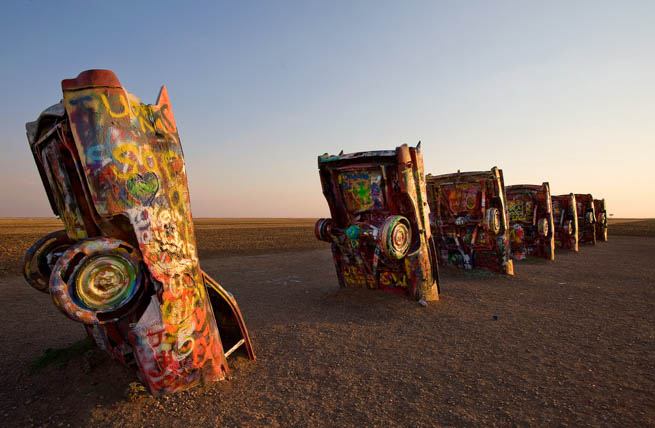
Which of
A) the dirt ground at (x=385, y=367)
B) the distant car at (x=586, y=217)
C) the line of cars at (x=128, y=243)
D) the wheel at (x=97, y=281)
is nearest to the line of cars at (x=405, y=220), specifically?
the dirt ground at (x=385, y=367)

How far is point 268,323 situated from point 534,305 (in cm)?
561

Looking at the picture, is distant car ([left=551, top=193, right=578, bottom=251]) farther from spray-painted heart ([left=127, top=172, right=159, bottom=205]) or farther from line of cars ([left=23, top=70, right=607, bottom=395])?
spray-painted heart ([left=127, top=172, right=159, bottom=205])

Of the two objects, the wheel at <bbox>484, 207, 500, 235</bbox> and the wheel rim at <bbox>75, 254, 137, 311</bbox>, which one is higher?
the wheel rim at <bbox>75, 254, 137, 311</bbox>

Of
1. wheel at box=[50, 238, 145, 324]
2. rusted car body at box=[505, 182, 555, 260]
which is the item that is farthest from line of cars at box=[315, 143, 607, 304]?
wheel at box=[50, 238, 145, 324]

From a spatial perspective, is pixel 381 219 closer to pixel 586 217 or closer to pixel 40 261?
pixel 40 261

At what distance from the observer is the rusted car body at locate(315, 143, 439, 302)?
6.84m

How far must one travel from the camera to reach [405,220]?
22.5 feet

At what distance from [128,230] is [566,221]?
18642 millimetres

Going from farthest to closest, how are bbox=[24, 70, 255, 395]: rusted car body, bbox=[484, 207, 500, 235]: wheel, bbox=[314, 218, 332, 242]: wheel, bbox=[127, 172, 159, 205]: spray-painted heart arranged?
bbox=[484, 207, 500, 235]: wheel < bbox=[314, 218, 332, 242]: wheel < bbox=[127, 172, 159, 205]: spray-painted heart < bbox=[24, 70, 255, 395]: rusted car body

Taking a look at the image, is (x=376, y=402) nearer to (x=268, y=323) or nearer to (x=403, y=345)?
(x=403, y=345)

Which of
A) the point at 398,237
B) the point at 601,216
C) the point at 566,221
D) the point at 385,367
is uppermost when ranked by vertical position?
the point at 398,237

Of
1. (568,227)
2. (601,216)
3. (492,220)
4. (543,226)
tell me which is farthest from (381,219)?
(601,216)

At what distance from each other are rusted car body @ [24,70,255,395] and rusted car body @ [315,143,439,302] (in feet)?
11.9

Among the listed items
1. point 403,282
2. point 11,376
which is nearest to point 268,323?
point 403,282
